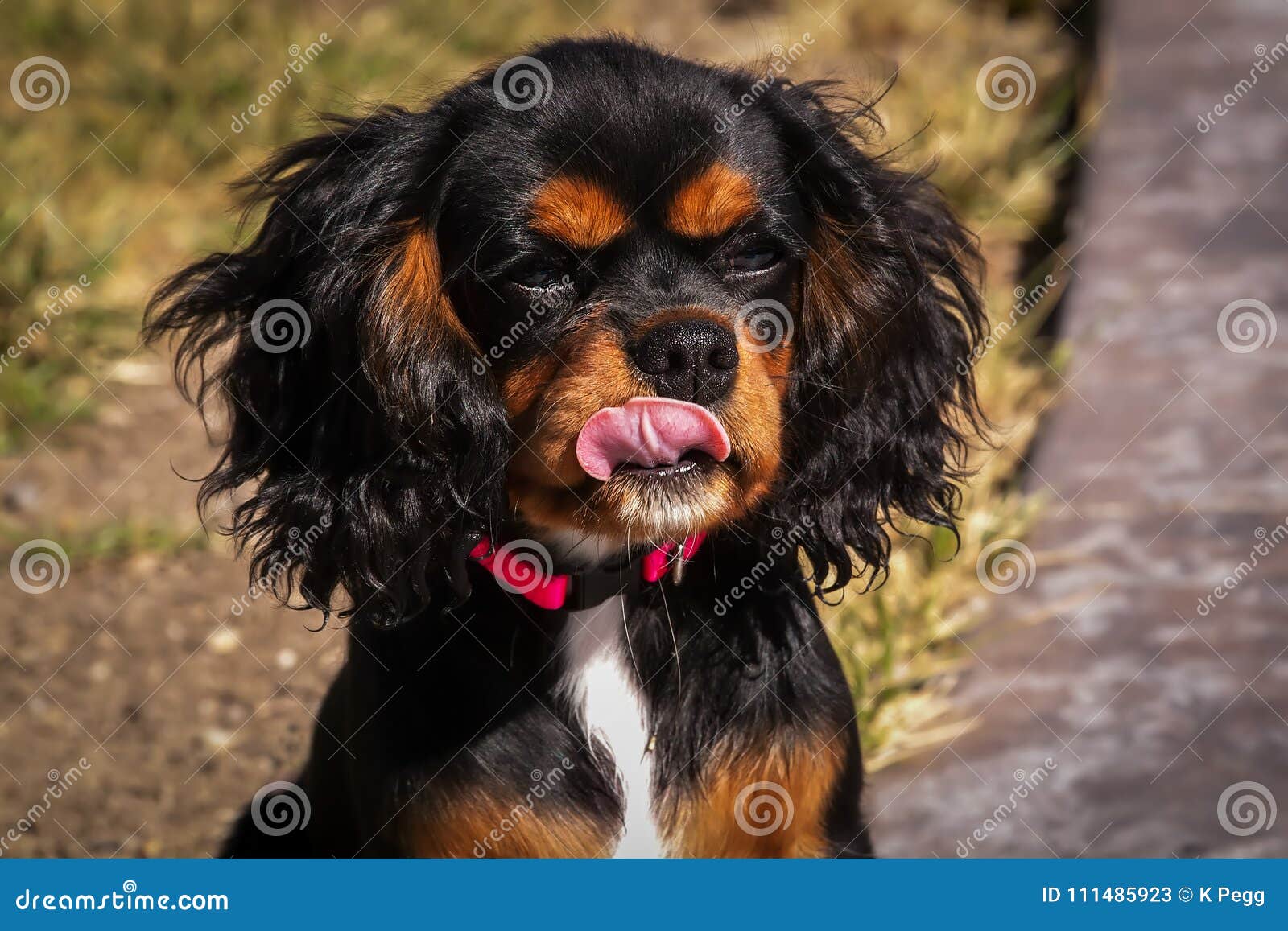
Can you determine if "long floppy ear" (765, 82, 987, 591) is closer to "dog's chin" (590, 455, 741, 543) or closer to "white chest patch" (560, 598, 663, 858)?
"dog's chin" (590, 455, 741, 543)

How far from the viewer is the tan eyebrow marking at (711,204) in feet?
9.12

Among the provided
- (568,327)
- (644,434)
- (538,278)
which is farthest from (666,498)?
(538,278)

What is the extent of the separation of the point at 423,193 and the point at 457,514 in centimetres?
67

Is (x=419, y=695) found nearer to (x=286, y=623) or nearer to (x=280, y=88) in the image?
(x=286, y=623)

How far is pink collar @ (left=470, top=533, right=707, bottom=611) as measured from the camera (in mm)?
3018

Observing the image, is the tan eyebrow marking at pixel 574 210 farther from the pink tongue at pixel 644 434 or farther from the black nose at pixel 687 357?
the pink tongue at pixel 644 434

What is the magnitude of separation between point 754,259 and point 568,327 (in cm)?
46

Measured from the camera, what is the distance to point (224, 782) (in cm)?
433

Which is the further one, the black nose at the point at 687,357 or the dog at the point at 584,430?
the dog at the point at 584,430

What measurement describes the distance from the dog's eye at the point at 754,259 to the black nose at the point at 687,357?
291 millimetres

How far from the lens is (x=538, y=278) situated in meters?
2.83

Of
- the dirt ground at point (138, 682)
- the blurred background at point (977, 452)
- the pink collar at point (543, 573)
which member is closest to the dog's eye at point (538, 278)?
the pink collar at point (543, 573)

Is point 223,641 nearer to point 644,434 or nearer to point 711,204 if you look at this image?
point 644,434

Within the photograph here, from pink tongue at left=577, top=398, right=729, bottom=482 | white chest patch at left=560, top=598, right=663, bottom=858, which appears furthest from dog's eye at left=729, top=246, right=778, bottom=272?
white chest patch at left=560, top=598, right=663, bottom=858
